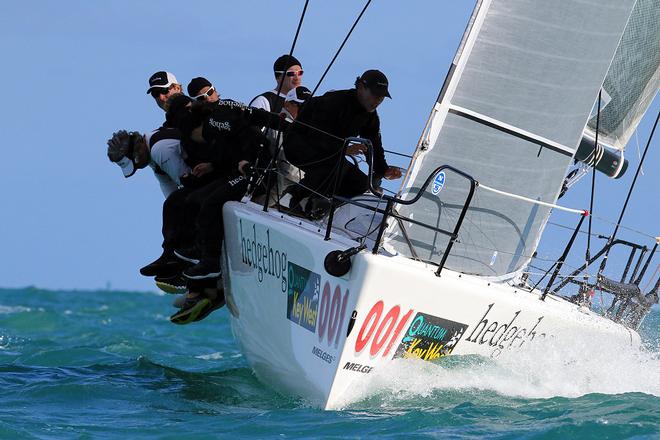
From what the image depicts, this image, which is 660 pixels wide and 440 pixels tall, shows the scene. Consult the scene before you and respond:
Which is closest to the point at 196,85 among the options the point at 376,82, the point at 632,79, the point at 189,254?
the point at 189,254

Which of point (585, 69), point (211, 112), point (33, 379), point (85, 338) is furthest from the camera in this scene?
point (85, 338)

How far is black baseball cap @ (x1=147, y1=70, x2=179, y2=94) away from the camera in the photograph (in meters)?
7.94

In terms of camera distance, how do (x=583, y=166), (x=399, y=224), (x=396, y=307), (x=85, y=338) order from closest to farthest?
(x=396, y=307)
(x=399, y=224)
(x=583, y=166)
(x=85, y=338)

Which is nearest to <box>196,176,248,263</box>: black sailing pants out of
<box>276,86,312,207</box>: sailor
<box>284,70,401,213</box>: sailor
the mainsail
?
<box>276,86,312,207</box>: sailor

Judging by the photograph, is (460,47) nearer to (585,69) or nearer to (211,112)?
(585,69)

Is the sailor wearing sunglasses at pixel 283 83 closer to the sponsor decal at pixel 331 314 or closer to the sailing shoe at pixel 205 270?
the sailing shoe at pixel 205 270

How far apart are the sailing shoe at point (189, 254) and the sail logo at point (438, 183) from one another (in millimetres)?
2139

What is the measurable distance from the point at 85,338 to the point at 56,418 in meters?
8.06

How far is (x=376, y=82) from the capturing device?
6.50m

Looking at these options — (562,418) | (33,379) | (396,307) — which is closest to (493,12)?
(396,307)

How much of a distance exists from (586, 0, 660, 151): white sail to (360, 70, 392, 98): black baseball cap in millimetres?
2616

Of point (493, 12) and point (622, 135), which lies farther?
point (622, 135)

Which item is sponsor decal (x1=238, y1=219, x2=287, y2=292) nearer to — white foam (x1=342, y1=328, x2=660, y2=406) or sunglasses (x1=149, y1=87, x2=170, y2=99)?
white foam (x1=342, y1=328, x2=660, y2=406)

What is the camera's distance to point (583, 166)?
8992 millimetres
